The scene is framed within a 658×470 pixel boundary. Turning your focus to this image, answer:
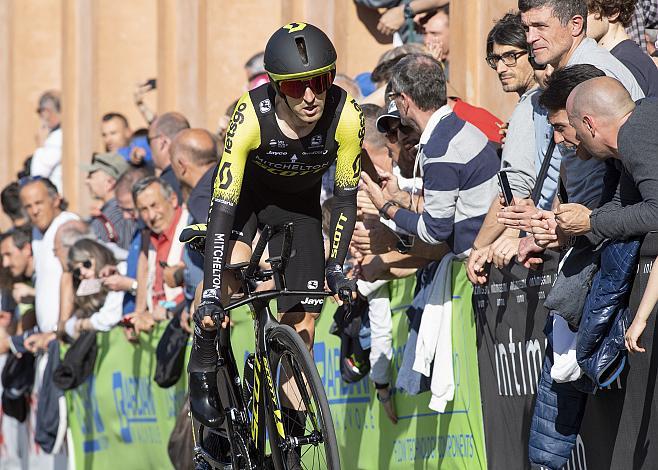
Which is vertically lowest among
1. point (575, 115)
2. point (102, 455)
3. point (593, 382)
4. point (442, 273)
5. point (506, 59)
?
point (102, 455)

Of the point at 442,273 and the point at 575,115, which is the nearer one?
the point at 575,115

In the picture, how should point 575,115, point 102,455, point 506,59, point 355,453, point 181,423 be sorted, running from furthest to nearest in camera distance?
1. point 102,455
2. point 181,423
3. point 355,453
4. point 506,59
5. point 575,115

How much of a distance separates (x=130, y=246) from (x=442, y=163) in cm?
514

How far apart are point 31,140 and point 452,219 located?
54.1 feet

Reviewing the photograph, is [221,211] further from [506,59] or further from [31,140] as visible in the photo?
[31,140]

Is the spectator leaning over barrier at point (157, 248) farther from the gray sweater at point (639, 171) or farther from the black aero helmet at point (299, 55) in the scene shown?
the gray sweater at point (639, 171)

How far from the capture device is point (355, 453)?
1020 cm

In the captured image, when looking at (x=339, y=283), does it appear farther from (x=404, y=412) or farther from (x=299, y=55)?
(x=404, y=412)

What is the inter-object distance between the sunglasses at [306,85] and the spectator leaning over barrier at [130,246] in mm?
5488

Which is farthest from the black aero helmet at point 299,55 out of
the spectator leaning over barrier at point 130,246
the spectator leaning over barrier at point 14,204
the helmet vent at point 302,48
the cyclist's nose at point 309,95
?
the spectator leaning over barrier at point 14,204

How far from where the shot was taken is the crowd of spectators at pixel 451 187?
22.3 ft

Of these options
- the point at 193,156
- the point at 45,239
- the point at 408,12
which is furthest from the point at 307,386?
the point at 45,239

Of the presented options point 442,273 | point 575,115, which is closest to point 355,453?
point 442,273

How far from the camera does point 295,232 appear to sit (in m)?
8.23
